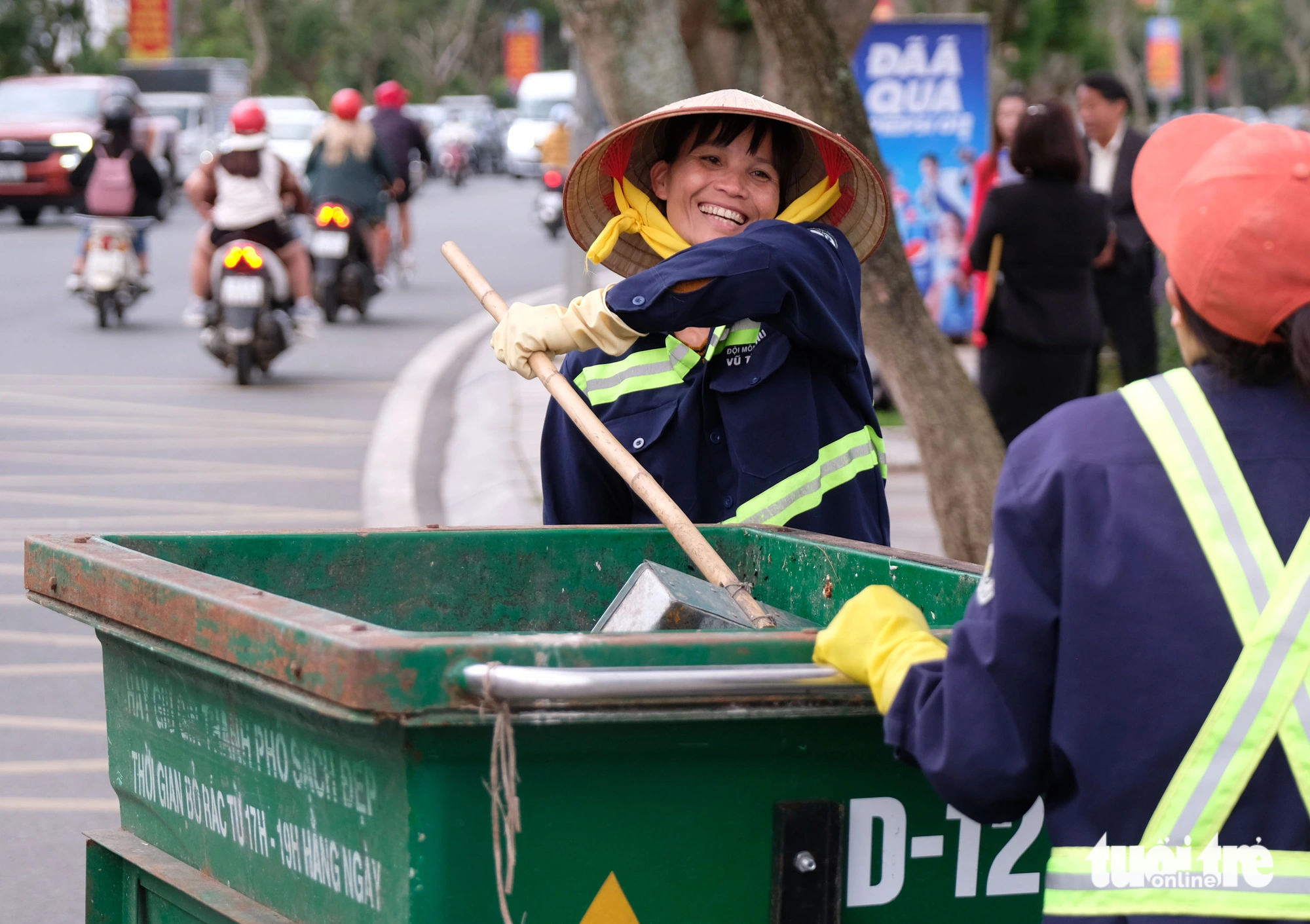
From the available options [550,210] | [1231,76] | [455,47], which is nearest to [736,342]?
[550,210]

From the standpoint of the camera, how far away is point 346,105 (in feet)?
48.5

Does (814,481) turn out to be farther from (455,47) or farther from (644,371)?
(455,47)

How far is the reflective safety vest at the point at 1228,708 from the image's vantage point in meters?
1.84

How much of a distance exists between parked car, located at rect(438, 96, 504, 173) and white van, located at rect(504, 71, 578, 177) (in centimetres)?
104

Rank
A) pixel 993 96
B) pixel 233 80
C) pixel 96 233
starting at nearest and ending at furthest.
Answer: pixel 96 233, pixel 993 96, pixel 233 80

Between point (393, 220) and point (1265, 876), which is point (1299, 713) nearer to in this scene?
point (1265, 876)

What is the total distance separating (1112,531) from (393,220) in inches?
842

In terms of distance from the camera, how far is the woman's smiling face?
3.54m

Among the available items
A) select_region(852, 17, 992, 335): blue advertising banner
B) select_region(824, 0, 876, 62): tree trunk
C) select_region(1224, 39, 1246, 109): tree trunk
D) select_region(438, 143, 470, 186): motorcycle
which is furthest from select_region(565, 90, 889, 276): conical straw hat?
select_region(1224, 39, 1246, 109): tree trunk

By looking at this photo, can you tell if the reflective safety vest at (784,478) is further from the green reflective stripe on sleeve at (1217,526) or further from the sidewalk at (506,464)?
the sidewalk at (506,464)

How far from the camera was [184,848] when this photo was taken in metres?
2.74

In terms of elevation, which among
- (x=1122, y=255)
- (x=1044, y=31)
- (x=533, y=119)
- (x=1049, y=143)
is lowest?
(x=533, y=119)

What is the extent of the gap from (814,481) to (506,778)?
1.51m

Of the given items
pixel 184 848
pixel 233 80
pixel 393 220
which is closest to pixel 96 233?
pixel 393 220
